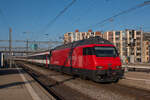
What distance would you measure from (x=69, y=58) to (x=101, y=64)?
218 inches

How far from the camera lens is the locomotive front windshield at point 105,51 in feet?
42.9

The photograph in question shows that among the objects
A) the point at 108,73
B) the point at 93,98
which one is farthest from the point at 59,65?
the point at 93,98

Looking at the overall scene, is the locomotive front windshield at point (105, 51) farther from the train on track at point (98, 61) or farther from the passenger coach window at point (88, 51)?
the passenger coach window at point (88, 51)

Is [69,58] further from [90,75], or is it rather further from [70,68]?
[90,75]

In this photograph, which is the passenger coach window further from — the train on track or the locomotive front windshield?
the locomotive front windshield

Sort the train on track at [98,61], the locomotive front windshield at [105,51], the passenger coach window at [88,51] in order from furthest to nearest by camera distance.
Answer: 1. the passenger coach window at [88,51]
2. the locomotive front windshield at [105,51]
3. the train on track at [98,61]

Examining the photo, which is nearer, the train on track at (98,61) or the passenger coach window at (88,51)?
the train on track at (98,61)

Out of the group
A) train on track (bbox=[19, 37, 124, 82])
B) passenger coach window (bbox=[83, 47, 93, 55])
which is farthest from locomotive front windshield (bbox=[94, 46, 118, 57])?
passenger coach window (bbox=[83, 47, 93, 55])

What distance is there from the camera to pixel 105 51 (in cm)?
1340

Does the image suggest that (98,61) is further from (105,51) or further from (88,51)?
(88,51)

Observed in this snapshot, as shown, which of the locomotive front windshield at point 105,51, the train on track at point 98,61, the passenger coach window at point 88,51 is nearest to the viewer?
the train on track at point 98,61

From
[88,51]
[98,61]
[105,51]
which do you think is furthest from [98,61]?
[88,51]

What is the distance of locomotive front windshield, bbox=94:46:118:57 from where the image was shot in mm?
13087

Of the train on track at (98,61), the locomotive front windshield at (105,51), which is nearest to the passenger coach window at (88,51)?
the train on track at (98,61)
